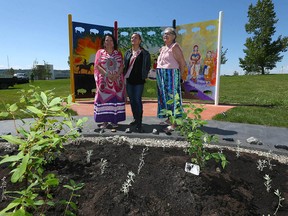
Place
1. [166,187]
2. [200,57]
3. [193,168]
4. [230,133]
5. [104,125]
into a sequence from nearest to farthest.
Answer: [166,187], [193,168], [230,133], [104,125], [200,57]

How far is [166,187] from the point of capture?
1836mm

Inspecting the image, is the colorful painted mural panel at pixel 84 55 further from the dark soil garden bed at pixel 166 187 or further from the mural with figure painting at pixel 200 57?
the dark soil garden bed at pixel 166 187

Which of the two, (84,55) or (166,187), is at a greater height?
(84,55)

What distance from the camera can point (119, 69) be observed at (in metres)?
3.94

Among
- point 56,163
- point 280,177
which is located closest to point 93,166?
point 56,163

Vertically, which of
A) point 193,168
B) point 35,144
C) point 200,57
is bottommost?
point 193,168

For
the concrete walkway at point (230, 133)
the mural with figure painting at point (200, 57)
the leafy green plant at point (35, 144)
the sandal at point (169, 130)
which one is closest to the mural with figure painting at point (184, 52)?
the mural with figure painting at point (200, 57)

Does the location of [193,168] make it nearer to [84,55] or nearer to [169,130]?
[169,130]

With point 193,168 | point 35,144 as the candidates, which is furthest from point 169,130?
point 35,144

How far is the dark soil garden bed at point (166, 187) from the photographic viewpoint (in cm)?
161

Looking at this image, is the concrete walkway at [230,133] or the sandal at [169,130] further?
the sandal at [169,130]

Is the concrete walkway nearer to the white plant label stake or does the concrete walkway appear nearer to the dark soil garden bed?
the dark soil garden bed

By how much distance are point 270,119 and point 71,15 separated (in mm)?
5710

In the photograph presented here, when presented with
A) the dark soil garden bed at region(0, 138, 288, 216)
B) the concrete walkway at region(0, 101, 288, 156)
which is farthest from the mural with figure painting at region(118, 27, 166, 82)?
the dark soil garden bed at region(0, 138, 288, 216)
